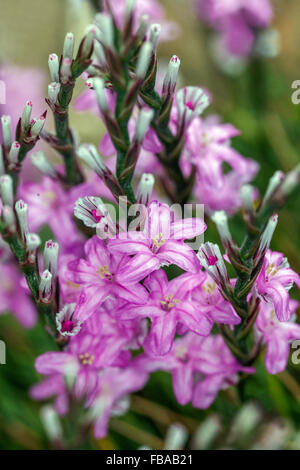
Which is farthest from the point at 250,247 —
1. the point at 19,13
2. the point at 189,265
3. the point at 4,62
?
the point at 19,13

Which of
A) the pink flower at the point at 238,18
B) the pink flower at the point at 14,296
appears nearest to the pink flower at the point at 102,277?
the pink flower at the point at 14,296

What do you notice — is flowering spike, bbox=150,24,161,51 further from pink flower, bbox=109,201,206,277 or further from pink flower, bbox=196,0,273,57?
pink flower, bbox=196,0,273,57

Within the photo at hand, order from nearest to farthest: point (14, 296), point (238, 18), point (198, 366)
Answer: point (198, 366)
point (14, 296)
point (238, 18)

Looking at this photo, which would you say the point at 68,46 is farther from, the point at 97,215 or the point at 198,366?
the point at 198,366

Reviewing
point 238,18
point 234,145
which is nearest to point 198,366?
point 234,145

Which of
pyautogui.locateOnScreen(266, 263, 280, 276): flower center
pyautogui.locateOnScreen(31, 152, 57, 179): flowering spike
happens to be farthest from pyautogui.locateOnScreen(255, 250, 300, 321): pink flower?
pyautogui.locateOnScreen(31, 152, 57, 179): flowering spike

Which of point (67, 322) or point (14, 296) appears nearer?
point (67, 322)
